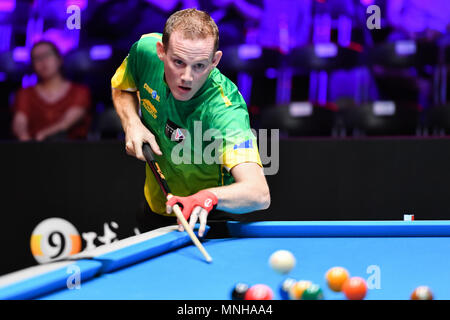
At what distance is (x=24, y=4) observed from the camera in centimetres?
559

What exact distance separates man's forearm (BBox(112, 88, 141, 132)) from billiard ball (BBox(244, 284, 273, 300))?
4.45 ft

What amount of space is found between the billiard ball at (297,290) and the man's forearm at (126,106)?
4.51 feet

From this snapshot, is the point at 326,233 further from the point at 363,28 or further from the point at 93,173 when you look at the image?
the point at 363,28

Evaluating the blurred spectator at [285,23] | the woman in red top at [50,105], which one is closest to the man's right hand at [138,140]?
the woman in red top at [50,105]

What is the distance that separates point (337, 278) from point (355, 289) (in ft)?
0.25

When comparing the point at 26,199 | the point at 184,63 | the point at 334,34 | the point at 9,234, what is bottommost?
the point at 9,234

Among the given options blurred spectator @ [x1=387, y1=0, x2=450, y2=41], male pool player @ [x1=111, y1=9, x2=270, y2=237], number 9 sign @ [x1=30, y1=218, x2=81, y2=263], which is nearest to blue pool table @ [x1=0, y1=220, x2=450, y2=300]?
male pool player @ [x1=111, y1=9, x2=270, y2=237]

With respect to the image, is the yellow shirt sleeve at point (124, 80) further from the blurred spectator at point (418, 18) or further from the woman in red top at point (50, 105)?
the blurred spectator at point (418, 18)

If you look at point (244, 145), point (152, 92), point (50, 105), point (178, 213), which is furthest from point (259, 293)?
point (50, 105)

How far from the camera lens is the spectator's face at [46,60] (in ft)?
14.8

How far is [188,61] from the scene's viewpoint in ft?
6.37

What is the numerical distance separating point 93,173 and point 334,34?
310 cm

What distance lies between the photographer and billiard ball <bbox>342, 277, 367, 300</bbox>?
1.13 m
